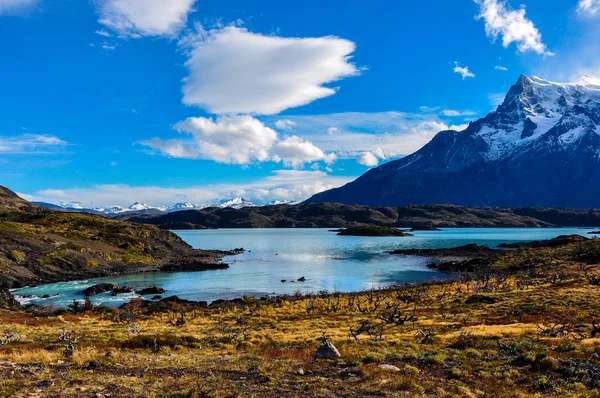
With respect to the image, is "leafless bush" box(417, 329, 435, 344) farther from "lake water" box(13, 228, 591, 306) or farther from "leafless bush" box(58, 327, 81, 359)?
"lake water" box(13, 228, 591, 306)

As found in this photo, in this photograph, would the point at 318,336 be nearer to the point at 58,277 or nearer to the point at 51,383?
the point at 51,383

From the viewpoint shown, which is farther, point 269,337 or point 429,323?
point 429,323

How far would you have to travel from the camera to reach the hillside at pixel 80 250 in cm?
8931

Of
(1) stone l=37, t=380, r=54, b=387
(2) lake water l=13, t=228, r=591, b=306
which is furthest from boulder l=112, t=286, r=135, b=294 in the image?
(1) stone l=37, t=380, r=54, b=387

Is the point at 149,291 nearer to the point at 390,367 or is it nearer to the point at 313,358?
the point at 313,358

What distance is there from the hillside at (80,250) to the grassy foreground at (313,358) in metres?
52.8

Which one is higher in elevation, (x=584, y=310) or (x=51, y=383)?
(x=51, y=383)

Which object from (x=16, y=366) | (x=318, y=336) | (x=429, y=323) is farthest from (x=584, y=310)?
(x=16, y=366)

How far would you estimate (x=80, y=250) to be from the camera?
106 meters

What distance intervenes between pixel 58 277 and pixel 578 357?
98.4m

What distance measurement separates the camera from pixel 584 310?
134ft

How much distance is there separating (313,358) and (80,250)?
101m

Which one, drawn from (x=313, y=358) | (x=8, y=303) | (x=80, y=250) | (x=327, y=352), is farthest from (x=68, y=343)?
(x=80, y=250)

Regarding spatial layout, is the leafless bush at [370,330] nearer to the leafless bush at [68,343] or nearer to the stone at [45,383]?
the leafless bush at [68,343]
